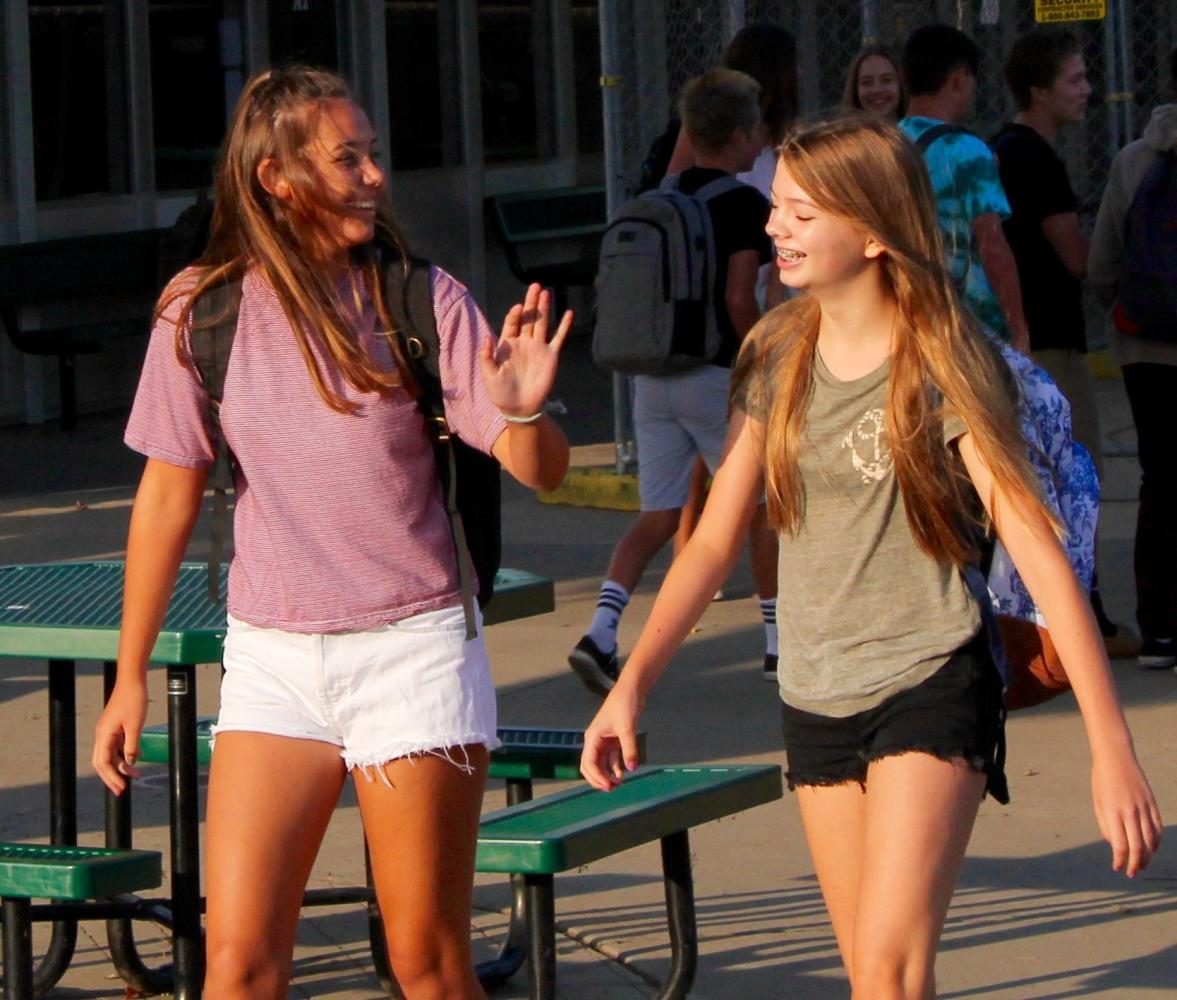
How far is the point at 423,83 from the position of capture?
16094 mm

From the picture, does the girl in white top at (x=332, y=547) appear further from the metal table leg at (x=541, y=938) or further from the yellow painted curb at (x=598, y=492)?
the yellow painted curb at (x=598, y=492)

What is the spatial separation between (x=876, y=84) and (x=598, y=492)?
126 inches

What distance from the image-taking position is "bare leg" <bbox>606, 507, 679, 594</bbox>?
6922 mm

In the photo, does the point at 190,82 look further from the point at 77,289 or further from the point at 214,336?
the point at 214,336

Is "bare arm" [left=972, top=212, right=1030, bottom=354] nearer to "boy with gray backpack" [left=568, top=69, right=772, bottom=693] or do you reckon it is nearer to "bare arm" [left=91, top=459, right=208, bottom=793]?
"boy with gray backpack" [left=568, top=69, right=772, bottom=693]

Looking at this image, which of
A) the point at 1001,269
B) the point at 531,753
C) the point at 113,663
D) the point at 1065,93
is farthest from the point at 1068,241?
the point at 113,663

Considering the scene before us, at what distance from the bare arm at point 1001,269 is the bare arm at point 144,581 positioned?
11.2 feet

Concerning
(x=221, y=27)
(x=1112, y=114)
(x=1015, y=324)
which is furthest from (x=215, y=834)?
(x=221, y=27)

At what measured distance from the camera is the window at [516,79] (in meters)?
16.6

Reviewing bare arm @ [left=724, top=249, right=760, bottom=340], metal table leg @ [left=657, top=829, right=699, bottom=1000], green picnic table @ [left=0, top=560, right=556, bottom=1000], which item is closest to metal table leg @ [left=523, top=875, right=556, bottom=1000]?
metal table leg @ [left=657, top=829, right=699, bottom=1000]

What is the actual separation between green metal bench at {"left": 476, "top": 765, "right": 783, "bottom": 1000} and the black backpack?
0.58m

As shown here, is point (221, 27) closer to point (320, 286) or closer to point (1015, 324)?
point (1015, 324)

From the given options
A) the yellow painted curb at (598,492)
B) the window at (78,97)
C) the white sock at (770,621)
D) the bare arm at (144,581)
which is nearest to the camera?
the bare arm at (144,581)

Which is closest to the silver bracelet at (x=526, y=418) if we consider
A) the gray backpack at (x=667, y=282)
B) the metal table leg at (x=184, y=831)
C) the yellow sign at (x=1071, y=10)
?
the metal table leg at (x=184, y=831)
